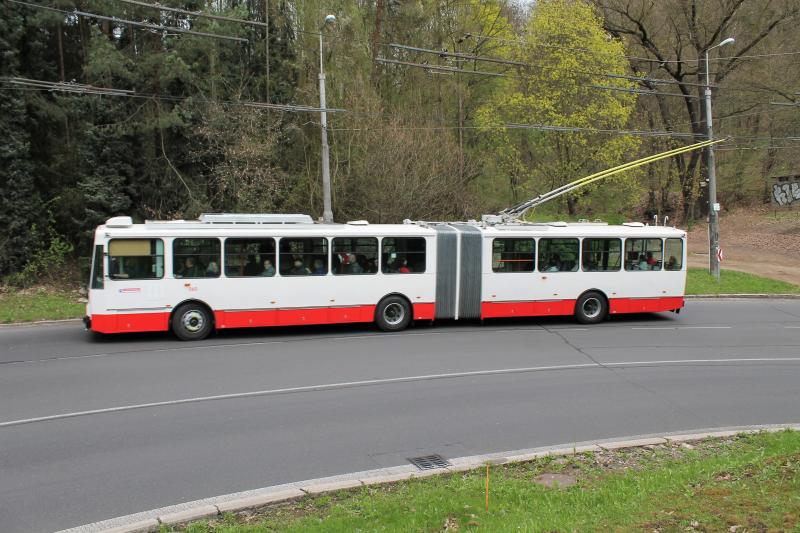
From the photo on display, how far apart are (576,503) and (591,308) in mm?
13479

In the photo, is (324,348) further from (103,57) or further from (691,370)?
(103,57)

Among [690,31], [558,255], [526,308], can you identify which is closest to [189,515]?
[526,308]

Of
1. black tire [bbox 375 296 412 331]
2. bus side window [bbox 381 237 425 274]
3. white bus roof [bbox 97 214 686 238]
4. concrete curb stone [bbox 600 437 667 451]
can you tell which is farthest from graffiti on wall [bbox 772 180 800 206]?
concrete curb stone [bbox 600 437 667 451]

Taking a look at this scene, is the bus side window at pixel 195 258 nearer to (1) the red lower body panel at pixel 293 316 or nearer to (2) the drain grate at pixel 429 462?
(1) the red lower body panel at pixel 293 316

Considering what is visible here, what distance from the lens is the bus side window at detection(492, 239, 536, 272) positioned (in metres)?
18.1

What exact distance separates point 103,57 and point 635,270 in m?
18.7

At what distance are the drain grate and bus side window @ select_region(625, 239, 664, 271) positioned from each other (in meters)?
12.9

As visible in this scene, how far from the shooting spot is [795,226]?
40250mm

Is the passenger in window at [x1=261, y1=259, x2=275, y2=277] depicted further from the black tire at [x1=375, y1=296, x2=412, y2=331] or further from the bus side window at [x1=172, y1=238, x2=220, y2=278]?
the black tire at [x1=375, y1=296, x2=412, y2=331]

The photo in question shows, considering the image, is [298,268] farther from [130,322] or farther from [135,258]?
[130,322]

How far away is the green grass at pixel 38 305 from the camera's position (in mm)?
18562

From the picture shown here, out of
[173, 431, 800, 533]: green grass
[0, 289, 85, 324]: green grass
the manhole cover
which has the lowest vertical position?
[0, 289, 85, 324]: green grass

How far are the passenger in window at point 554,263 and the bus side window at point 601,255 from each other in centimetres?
77

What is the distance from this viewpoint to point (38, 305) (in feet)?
65.9
